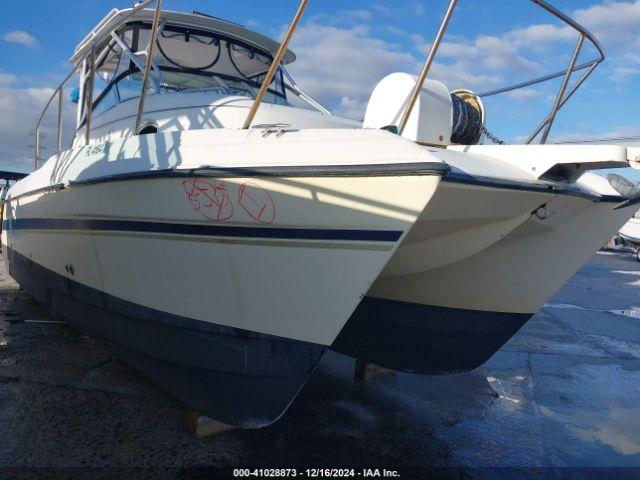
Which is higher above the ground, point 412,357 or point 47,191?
point 47,191

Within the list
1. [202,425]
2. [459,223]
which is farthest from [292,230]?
[202,425]

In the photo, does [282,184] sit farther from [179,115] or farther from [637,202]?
A: [637,202]

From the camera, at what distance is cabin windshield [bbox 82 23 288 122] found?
14.6ft

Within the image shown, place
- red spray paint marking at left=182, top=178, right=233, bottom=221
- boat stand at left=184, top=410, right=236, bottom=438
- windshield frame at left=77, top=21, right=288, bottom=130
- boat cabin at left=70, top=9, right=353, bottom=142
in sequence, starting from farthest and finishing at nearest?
windshield frame at left=77, top=21, right=288, bottom=130 < boat cabin at left=70, top=9, right=353, bottom=142 < boat stand at left=184, top=410, right=236, bottom=438 < red spray paint marking at left=182, top=178, right=233, bottom=221

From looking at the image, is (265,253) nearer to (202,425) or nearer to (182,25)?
(202,425)

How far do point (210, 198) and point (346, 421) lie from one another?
186 cm

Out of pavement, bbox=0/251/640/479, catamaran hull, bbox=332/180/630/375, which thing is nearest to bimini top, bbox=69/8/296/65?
pavement, bbox=0/251/640/479

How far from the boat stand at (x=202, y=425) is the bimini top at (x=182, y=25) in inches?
124

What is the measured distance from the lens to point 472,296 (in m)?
3.69

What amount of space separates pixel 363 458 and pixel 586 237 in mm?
2077

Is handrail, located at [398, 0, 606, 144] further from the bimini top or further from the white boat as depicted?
the bimini top

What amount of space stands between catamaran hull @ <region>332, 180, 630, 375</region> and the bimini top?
292 cm

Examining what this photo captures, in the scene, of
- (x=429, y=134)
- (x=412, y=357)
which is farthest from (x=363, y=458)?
(x=429, y=134)

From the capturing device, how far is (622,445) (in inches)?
133
